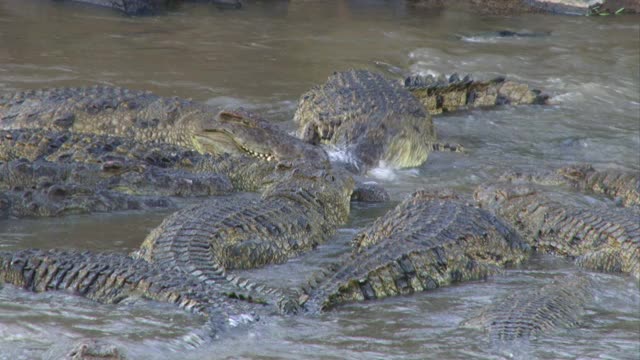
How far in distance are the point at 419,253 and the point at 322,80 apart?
616 cm

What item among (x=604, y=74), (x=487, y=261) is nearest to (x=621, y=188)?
(x=487, y=261)

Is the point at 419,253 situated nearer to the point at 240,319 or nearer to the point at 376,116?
the point at 240,319

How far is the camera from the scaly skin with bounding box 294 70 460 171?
879 centimetres

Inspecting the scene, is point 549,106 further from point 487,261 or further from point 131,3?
point 131,3

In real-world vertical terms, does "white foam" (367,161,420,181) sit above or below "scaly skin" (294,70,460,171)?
below

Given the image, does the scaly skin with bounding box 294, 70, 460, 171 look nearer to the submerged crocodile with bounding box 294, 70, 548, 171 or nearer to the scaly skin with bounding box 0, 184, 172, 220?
the submerged crocodile with bounding box 294, 70, 548, 171

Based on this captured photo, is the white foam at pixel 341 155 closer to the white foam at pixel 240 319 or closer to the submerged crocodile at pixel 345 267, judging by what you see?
the submerged crocodile at pixel 345 267

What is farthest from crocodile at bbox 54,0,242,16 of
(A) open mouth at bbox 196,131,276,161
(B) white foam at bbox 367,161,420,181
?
(B) white foam at bbox 367,161,420,181

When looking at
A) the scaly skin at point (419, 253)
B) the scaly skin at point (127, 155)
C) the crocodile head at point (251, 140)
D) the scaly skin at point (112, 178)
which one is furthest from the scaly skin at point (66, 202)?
the crocodile head at point (251, 140)

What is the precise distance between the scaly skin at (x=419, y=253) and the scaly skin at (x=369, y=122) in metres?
1.99

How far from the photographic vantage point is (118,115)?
357 inches

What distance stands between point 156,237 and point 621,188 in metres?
3.76

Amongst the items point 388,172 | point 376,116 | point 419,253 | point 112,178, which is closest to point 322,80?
point 376,116

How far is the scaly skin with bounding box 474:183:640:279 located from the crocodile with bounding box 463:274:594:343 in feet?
2.26
